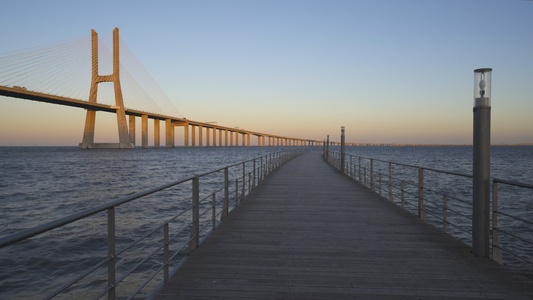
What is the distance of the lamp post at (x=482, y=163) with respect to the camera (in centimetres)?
376

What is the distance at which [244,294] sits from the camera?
9.62ft

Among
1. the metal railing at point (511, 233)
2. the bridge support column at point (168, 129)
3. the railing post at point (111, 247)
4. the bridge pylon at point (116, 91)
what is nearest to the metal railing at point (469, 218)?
the metal railing at point (511, 233)

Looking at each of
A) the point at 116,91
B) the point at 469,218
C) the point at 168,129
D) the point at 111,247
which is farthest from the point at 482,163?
the point at 168,129

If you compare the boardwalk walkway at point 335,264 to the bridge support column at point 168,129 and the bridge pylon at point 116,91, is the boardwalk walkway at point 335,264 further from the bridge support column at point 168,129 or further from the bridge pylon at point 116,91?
the bridge support column at point 168,129

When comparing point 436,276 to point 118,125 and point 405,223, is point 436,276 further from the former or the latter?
point 118,125

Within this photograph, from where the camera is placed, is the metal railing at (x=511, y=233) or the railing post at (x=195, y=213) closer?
the metal railing at (x=511, y=233)

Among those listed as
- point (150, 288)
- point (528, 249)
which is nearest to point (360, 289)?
point (150, 288)

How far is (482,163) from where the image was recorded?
3.79 meters

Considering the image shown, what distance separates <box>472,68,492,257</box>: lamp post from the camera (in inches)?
148

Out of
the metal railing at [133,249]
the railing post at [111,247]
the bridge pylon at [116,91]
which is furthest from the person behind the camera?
the bridge pylon at [116,91]

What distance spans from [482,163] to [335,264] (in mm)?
1862

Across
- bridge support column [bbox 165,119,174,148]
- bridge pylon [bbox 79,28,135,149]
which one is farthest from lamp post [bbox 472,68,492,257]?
bridge support column [bbox 165,119,174,148]

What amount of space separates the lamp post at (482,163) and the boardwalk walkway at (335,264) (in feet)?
0.79

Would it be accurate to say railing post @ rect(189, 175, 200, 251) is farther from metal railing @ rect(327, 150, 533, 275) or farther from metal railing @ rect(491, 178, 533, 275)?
metal railing @ rect(491, 178, 533, 275)
